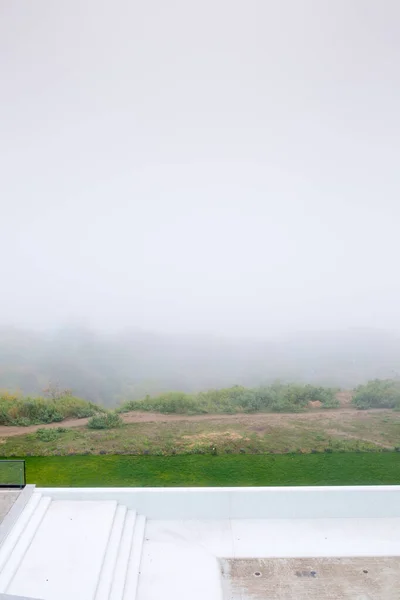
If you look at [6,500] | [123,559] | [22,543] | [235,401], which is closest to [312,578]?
[123,559]

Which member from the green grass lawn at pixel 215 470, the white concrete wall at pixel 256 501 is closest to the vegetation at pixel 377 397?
the green grass lawn at pixel 215 470

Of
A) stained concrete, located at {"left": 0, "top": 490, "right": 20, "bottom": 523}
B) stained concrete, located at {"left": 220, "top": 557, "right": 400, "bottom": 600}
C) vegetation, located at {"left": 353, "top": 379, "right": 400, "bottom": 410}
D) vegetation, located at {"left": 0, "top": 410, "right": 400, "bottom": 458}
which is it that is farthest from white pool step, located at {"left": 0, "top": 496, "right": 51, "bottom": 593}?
vegetation, located at {"left": 353, "top": 379, "right": 400, "bottom": 410}

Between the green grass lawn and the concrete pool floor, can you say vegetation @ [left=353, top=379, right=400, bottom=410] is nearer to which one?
the green grass lawn

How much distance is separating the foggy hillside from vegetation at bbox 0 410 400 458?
0.82 meters

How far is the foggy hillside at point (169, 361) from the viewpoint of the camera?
394 inches

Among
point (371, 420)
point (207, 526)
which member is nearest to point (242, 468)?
point (207, 526)

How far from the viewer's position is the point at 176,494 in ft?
21.8

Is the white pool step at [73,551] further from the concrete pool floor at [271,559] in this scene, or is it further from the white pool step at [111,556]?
the concrete pool floor at [271,559]

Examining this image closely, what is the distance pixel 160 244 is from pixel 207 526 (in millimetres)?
5716

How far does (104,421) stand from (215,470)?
2720 mm

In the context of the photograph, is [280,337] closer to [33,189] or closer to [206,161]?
[206,161]

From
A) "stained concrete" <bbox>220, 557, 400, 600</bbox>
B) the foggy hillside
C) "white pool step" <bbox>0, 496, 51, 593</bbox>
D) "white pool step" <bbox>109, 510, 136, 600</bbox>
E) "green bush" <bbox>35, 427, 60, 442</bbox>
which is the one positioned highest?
the foggy hillside

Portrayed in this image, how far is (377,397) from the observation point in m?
10.2

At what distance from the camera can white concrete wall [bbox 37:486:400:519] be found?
21.7ft
